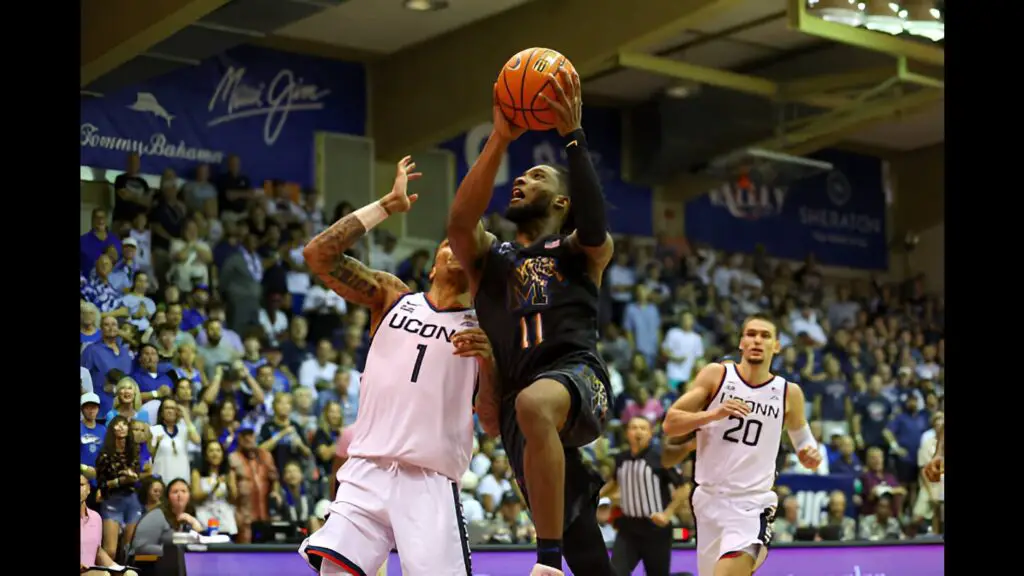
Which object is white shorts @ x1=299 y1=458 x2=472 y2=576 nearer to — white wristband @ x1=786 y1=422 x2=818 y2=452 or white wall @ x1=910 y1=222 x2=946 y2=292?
white wristband @ x1=786 y1=422 x2=818 y2=452

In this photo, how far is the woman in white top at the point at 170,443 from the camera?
12203mm

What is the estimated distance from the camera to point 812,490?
17.1 meters

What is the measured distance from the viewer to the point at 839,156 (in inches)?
1096


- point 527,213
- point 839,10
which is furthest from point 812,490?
point 527,213

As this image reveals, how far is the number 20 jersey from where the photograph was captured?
829 cm

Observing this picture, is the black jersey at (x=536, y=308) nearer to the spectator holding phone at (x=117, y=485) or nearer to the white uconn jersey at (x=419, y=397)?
the white uconn jersey at (x=419, y=397)

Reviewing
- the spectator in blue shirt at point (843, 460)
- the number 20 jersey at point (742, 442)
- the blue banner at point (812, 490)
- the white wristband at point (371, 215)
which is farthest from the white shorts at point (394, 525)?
the spectator in blue shirt at point (843, 460)

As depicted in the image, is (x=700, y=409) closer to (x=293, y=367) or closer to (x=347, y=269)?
(x=347, y=269)

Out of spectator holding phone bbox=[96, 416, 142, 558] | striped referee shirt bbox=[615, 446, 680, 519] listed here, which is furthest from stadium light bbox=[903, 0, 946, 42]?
spectator holding phone bbox=[96, 416, 142, 558]

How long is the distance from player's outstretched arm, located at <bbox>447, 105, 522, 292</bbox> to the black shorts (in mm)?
607

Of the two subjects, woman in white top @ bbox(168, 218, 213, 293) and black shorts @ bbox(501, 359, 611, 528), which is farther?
woman in white top @ bbox(168, 218, 213, 293)

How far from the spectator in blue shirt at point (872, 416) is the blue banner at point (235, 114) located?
8.45m
